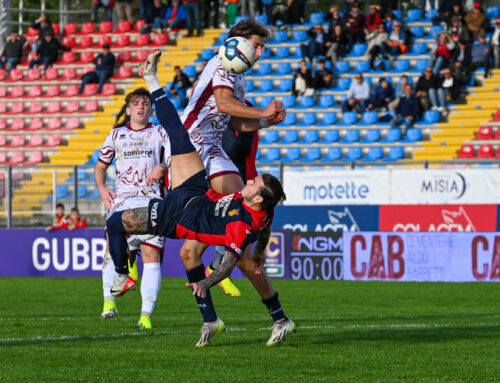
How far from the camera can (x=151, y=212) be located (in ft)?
25.0

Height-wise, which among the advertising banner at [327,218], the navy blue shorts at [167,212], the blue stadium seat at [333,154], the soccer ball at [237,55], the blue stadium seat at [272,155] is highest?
the soccer ball at [237,55]

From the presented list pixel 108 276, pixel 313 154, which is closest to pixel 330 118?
pixel 313 154

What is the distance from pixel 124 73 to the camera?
102 ft

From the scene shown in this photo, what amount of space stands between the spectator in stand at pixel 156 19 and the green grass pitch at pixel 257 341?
1870 cm

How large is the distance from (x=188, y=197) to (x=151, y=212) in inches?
12.0

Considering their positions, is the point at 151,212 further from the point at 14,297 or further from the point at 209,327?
the point at 14,297

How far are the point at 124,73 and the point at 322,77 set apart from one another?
705cm

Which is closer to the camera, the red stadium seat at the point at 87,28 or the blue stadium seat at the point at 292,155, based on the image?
the blue stadium seat at the point at 292,155

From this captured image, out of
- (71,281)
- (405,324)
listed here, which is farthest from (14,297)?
(405,324)

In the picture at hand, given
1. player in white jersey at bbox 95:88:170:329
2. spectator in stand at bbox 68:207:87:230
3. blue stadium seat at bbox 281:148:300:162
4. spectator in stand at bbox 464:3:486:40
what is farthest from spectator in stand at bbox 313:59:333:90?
player in white jersey at bbox 95:88:170:329

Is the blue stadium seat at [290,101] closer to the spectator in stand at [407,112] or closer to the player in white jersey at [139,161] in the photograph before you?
the spectator in stand at [407,112]

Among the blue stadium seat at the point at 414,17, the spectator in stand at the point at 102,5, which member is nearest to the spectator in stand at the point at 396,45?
the blue stadium seat at the point at 414,17

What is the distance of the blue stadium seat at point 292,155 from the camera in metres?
25.2

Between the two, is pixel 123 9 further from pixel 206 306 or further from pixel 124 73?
pixel 206 306
